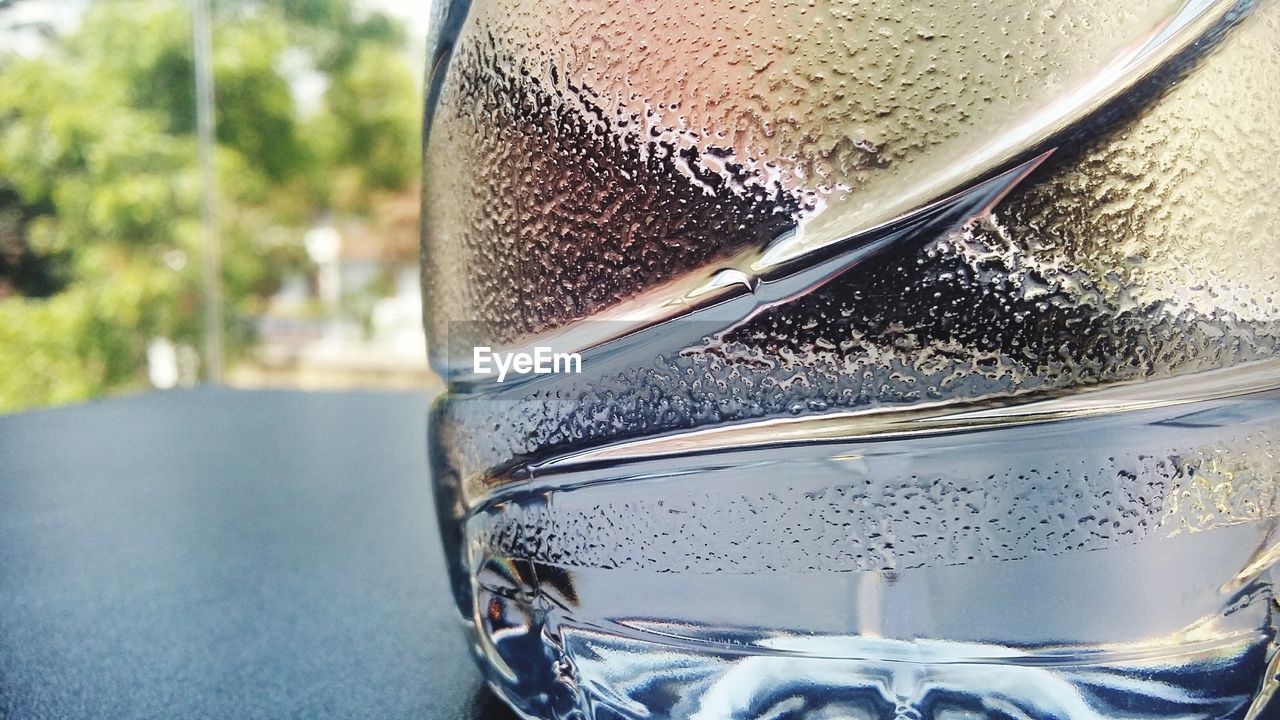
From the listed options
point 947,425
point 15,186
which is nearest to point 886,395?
point 947,425

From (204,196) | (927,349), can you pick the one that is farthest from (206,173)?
(927,349)

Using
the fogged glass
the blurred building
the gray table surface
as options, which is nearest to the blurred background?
the blurred building

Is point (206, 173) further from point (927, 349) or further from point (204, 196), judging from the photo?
point (927, 349)

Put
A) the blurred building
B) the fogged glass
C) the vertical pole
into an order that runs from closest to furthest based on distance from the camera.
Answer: the fogged glass < the vertical pole < the blurred building

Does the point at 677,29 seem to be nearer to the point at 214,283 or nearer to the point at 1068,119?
the point at 1068,119

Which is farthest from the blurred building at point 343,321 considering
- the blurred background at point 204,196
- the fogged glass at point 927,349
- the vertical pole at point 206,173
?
the fogged glass at point 927,349

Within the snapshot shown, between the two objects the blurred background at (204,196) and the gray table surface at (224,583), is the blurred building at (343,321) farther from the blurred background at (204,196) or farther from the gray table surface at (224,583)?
the gray table surface at (224,583)

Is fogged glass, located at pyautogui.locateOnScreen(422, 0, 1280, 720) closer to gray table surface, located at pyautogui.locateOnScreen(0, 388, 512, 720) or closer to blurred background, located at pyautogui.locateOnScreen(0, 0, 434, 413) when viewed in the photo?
gray table surface, located at pyautogui.locateOnScreen(0, 388, 512, 720)
